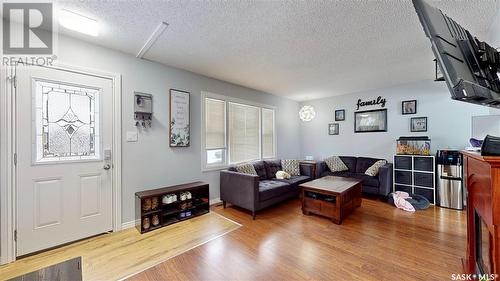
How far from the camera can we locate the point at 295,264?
6.53ft

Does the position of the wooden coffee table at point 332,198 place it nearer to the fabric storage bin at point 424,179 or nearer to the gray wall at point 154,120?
the fabric storage bin at point 424,179

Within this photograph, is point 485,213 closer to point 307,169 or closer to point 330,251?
point 330,251

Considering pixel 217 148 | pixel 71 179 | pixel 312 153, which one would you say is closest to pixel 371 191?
pixel 312 153

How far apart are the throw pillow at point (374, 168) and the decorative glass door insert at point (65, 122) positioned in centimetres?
484

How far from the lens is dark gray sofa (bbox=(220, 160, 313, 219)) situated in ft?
10.4

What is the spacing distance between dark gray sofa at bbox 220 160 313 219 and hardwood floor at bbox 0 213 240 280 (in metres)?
0.48

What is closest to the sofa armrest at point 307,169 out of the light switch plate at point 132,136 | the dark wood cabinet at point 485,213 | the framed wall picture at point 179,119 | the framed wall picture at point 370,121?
the framed wall picture at point 370,121

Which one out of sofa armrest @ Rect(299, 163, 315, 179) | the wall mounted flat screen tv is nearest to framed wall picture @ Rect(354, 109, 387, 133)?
sofa armrest @ Rect(299, 163, 315, 179)

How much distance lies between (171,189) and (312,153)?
4231 mm

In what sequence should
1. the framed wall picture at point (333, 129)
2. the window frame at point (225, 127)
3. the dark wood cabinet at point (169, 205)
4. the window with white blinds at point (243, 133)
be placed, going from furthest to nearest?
the framed wall picture at point (333, 129), the window with white blinds at point (243, 133), the window frame at point (225, 127), the dark wood cabinet at point (169, 205)

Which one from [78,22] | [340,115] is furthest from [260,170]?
[78,22]

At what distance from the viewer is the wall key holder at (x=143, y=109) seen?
9.38ft

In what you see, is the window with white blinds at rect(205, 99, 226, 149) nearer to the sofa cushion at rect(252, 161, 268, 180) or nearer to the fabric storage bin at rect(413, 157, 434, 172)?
the sofa cushion at rect(252, 161, 268, 180)

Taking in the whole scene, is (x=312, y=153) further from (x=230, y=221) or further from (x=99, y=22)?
(x=99, y=22)
